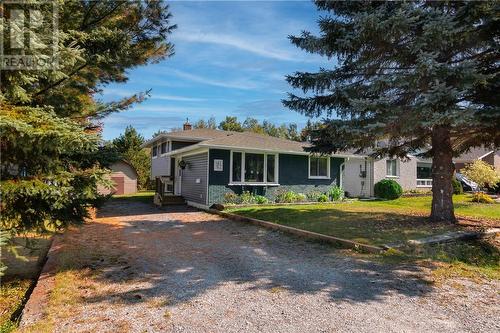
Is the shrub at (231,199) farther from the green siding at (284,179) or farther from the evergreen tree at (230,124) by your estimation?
the evergreen tree at (230,124)

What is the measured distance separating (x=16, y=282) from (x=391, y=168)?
24.1m

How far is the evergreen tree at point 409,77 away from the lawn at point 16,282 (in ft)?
24.5

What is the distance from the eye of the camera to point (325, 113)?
10.8 m

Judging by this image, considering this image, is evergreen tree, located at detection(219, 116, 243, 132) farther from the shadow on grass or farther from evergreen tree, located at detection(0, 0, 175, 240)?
evergreen tree, located at detection(0, 0, 175, 240)

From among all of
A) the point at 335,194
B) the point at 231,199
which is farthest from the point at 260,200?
the point at 335,194

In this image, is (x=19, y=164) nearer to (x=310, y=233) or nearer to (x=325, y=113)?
(x=310, y=233)

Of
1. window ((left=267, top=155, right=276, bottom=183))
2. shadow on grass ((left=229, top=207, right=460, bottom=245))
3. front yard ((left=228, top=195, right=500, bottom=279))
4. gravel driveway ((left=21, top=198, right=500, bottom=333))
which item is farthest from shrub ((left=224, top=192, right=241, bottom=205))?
gravel driveway ((left=21, top=198, right=500, bottom=333))

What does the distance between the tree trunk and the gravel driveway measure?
458 cm

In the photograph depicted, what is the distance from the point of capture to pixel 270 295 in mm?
4973

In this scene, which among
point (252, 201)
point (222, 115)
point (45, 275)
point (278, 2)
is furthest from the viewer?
point (222, 115)

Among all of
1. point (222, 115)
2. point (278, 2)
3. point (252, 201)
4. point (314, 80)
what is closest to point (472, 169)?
point (252, 201)

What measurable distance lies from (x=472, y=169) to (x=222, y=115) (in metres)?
44.2

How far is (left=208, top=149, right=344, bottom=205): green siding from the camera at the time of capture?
1625cm

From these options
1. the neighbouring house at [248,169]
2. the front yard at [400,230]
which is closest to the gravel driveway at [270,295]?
the front yard at [400,230]
